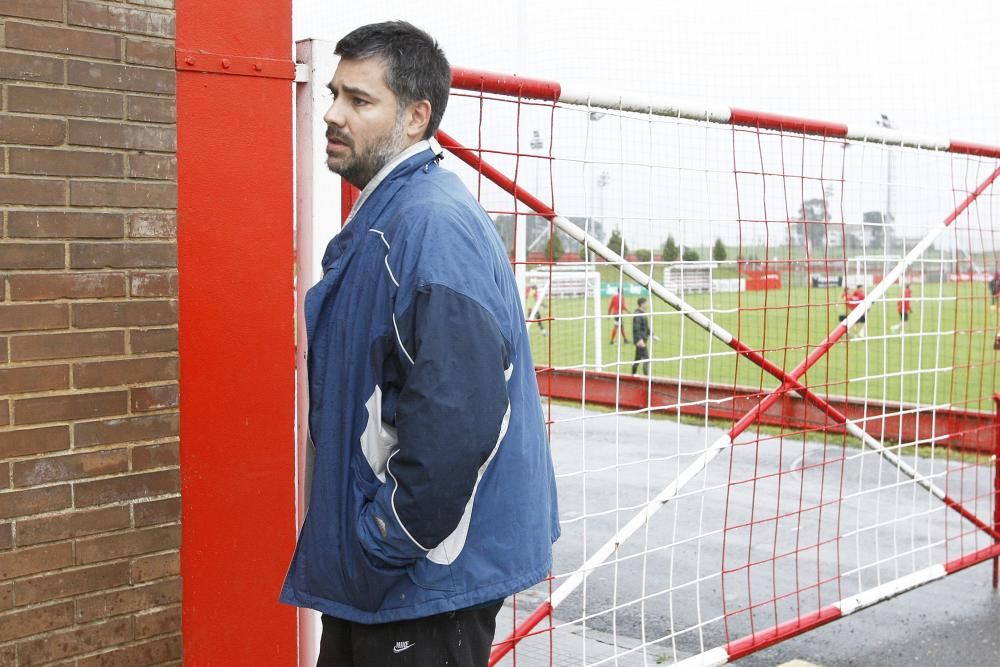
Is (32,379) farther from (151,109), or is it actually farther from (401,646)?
(401,646)

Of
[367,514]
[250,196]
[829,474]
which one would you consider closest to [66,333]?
[250,196]

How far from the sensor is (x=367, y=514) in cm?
241

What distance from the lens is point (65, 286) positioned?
3.00 metres

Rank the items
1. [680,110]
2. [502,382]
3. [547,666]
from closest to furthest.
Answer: [502,382], [680,110], [547,666]

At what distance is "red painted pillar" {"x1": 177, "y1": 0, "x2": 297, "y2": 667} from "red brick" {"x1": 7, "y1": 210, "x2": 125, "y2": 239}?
0.63 ft

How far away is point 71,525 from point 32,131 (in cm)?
104

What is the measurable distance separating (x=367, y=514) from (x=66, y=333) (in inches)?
43.9

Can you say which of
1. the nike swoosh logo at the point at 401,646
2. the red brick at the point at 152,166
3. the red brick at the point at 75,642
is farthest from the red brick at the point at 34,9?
the nike swoosh logo at the point at 401,646

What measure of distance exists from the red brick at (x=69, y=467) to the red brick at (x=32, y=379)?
0.62ft

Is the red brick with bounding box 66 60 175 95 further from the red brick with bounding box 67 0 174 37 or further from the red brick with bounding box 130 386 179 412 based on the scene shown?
the red brick with bounding box 130 386 179 412

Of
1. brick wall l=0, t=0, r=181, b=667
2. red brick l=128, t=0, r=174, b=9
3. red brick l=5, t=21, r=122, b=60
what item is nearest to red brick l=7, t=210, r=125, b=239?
brick wall l=0, t=0, r=181, b=667

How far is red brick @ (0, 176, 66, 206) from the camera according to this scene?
9.46 feet

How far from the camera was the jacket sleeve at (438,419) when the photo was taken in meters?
2.27

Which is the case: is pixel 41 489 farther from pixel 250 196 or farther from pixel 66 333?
pixel 250 196
